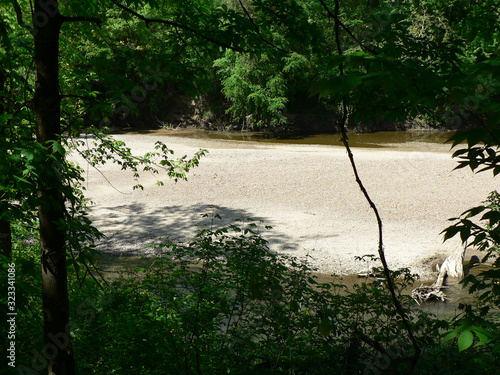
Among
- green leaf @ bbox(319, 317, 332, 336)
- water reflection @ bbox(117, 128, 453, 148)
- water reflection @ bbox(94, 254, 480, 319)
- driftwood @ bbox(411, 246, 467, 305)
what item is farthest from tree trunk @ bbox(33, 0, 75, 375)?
water reflection @ bbox(117, 128, 453, 148)

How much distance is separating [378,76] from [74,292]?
3.79 m

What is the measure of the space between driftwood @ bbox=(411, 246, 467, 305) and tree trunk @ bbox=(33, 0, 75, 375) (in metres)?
5.35

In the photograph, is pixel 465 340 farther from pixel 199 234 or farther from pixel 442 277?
pixel 442 277

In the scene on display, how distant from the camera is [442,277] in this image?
288 inches

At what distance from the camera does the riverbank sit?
8.80 metres

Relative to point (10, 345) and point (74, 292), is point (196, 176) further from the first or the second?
point (10, 345)

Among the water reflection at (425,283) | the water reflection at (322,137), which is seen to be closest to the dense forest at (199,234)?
the water reflection at (425,283)

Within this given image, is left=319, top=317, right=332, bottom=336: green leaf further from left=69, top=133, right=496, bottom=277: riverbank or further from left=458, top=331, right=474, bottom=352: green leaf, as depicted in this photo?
left=69, top=133, right=496, bottom=277: riverbank

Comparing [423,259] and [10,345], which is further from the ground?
[10,345]

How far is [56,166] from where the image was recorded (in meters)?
2.07

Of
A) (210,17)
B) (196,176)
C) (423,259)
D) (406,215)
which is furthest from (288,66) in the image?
(210,17)

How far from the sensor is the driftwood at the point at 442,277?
6.69m

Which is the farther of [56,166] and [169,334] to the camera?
[169,334]

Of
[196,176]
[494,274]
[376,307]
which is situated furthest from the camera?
[196,176]
